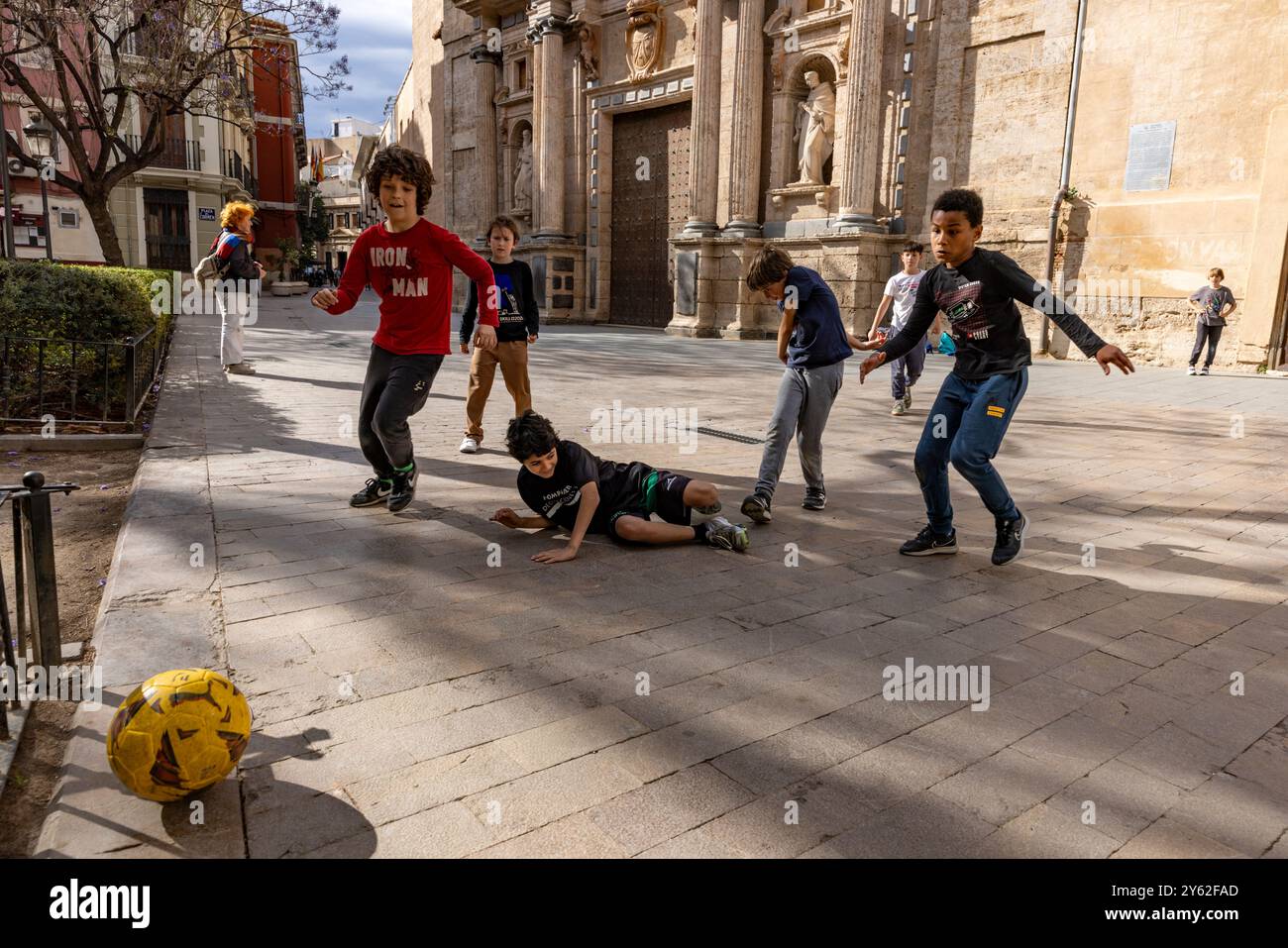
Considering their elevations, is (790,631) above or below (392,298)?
below

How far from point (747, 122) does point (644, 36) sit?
4.26m

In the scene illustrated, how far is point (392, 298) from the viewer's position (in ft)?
16.7

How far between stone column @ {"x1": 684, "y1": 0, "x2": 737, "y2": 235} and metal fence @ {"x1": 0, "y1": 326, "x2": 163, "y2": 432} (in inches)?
525

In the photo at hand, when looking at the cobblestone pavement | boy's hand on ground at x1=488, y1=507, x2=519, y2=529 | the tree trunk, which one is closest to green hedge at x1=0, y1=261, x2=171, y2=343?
the cobblestone pavement

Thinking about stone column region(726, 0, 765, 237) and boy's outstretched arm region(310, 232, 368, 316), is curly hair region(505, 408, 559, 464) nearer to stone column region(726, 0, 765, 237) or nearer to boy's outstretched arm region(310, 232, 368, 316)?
boy's outstretched arm region(310, 232, 368, 316)

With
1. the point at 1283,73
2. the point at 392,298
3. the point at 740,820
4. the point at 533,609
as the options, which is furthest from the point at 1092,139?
the point at 740,820

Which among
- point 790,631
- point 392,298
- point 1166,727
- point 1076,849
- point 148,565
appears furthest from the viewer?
point 392,298

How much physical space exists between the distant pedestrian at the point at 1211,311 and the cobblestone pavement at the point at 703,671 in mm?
8407

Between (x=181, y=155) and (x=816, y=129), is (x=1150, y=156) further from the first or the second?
(x=181, y=155)

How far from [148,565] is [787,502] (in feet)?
12.1

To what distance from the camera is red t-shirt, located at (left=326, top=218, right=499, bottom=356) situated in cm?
503

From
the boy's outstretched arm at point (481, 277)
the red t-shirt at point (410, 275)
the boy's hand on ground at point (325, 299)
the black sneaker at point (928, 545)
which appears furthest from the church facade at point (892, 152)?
the boy's hand on ground at point (325, 299)

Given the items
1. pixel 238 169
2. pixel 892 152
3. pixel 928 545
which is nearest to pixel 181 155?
pixel 238 169

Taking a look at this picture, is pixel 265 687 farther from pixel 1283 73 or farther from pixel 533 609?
pixel 1283 73
